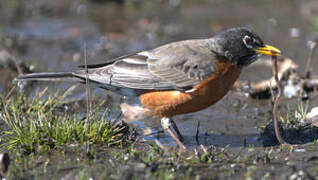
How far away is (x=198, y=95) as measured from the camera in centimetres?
545

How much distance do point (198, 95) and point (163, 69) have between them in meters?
0.57

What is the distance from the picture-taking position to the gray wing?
5566mm

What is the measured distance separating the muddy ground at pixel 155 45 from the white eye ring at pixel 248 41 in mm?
978

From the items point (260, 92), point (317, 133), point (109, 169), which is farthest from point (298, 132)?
point (109, 169)

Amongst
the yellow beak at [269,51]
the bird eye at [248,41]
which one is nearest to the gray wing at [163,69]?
the bird eye at [248,41]

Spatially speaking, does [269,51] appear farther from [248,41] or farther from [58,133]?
[58,133]

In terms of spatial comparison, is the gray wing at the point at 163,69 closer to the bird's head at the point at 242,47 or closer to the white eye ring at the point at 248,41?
the bird's head at the point at 242,47

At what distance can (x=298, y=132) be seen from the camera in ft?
18.7

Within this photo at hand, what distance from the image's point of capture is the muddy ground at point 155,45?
4660 millimetres

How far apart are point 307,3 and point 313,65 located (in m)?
4.21

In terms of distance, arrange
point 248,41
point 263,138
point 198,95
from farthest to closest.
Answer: point 263,138
point 248,41
point 198,95

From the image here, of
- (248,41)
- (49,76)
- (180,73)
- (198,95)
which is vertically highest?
(248,41)

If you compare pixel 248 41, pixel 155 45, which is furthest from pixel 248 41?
pixel 155 45

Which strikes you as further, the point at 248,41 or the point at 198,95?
the point at 248,41
